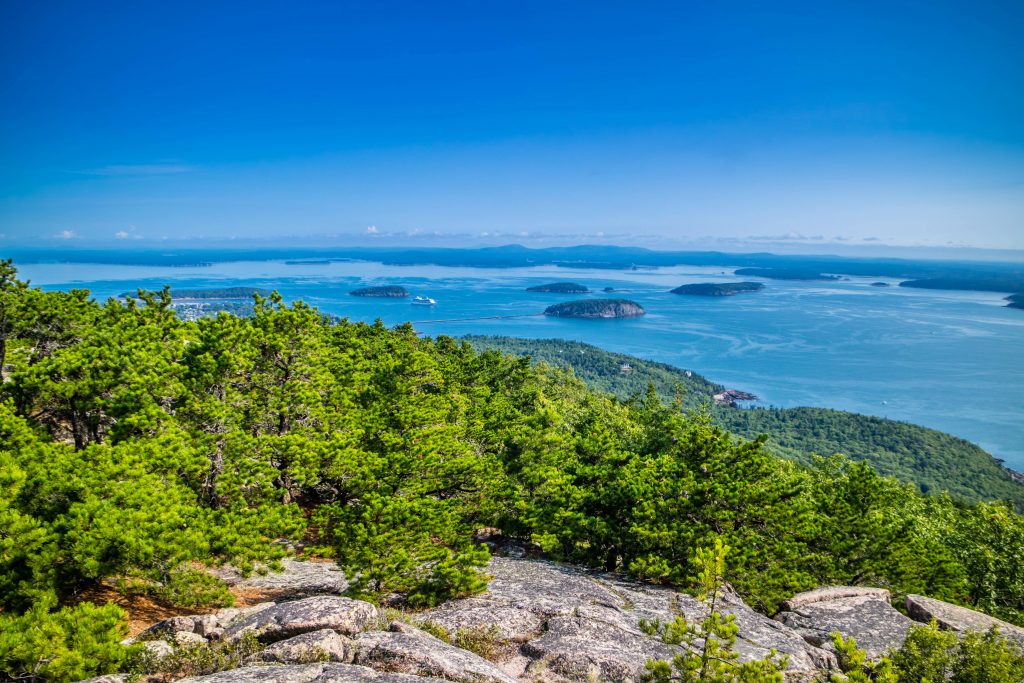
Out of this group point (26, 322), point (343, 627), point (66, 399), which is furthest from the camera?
point (26, 322)

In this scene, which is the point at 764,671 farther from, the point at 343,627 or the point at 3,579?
the point at 3,579

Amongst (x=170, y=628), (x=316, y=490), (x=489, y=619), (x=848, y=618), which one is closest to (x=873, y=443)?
(x=848, y=618)

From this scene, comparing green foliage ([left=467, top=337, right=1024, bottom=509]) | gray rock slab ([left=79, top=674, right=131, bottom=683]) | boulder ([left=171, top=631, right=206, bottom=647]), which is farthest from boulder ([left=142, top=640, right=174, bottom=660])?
green foliage ([left=467, top=337, right=1024, bottom=509])

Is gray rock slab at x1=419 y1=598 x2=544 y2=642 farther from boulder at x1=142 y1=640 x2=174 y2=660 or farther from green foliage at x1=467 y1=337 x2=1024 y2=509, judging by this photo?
green foliage at x1=467 y1=337 x2=1024 y2=509

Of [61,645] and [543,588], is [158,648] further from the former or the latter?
[543,588]

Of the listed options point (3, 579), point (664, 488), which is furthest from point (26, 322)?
point (664, 488)
